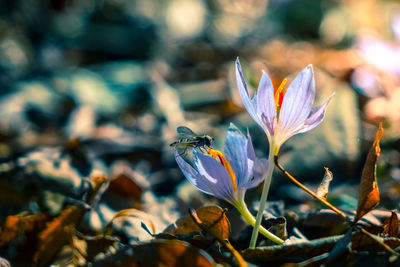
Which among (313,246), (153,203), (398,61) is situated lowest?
(153,203)

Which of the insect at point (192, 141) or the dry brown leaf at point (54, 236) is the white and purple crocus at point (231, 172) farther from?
the dry brown leaf at point (54, 236)

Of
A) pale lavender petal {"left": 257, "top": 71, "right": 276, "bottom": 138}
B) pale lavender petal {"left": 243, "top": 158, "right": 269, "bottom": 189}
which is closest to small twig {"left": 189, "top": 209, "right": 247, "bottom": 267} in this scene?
pale lavender petal {"left": 243, "top": 158, "right": 269, "bottom": 189}

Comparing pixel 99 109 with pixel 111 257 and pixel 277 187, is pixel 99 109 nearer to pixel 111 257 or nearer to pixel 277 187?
pixel 277 187

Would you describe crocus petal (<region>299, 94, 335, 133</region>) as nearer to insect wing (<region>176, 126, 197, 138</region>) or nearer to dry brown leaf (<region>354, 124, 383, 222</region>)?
dry brown leaf (<region>354, 124, 383, 222</region>)

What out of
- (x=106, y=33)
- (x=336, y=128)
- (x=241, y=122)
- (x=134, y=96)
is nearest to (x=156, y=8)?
(x=106, y=33)

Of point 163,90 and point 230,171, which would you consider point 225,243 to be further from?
point 163,90

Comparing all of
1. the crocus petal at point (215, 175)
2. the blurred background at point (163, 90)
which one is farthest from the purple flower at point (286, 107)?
the blurred background at point (163, 90)
